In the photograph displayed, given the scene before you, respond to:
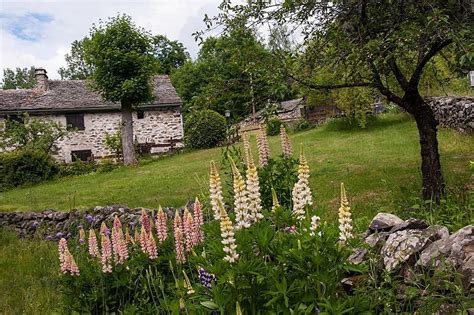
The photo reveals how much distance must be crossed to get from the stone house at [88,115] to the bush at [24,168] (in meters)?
7.22

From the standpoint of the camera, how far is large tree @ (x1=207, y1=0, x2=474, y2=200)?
529 centimetres

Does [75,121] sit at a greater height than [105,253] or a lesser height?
greater

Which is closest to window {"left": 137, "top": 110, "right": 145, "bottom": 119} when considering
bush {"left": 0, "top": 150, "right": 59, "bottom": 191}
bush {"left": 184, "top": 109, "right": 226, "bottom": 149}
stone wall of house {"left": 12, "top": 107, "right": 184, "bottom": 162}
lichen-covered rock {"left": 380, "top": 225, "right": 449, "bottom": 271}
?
stone wall of house {"left": 12, "top": 107, "right": 184, "bottom": 162}

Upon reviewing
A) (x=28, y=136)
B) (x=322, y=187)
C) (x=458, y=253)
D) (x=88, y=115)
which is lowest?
(x=322, y=187)

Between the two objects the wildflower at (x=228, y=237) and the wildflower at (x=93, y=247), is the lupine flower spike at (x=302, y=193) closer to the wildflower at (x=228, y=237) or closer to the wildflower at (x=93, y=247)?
the wildflower at (x=228, y=237)

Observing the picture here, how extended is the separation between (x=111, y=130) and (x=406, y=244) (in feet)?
97.6

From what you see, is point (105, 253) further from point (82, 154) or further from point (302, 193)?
point (82, 154)

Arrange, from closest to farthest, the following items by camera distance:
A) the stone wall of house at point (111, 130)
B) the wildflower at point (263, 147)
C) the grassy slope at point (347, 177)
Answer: the wildflower at point (263, 147) → the grassy slope at point (347, 177) → the stone wall of house at point (111, 130)

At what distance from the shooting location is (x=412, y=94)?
21.6 feet

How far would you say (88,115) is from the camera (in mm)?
30703

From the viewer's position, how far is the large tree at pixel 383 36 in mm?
5285

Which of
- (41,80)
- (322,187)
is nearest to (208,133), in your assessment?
(41,80)

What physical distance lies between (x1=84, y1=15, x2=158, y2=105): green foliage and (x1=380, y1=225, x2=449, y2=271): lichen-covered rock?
20001mm

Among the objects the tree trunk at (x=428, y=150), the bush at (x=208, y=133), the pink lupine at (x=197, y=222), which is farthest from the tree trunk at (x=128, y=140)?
the pink lupine at (x=197, y=222)
